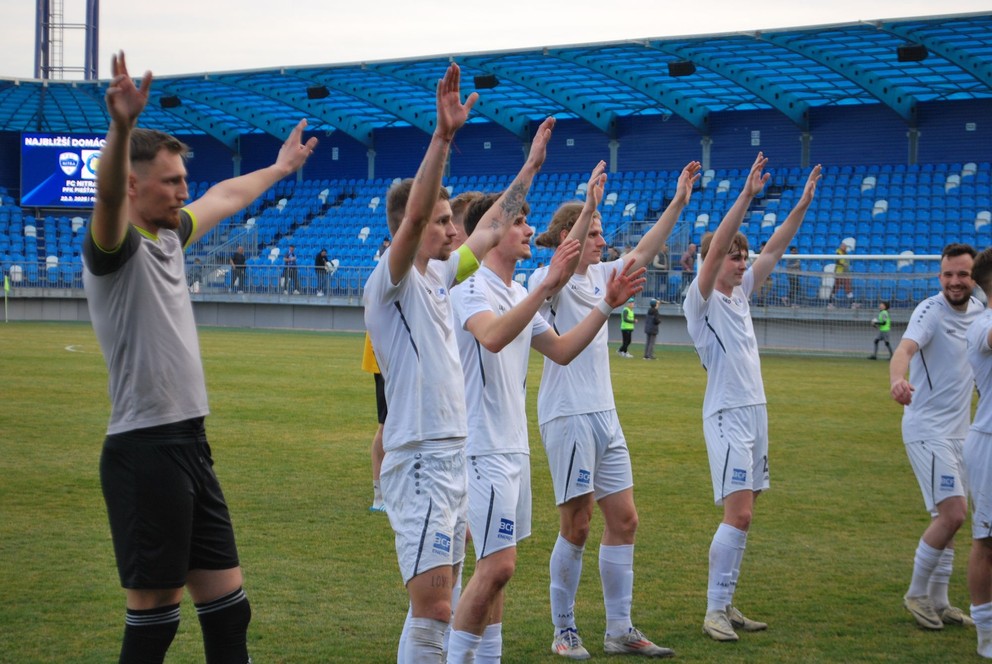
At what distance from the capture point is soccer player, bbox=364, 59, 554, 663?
423 centimetres

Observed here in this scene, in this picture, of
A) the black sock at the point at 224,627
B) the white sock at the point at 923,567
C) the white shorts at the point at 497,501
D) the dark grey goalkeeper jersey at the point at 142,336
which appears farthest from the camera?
the white sock at the point at 923,567

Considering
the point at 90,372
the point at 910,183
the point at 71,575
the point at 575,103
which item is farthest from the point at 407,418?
the point at 575,103

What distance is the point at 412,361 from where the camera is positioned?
4352 mm

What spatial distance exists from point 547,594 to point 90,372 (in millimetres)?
16245

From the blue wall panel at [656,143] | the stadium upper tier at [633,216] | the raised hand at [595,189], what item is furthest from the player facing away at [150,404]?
the blue wall panel at [656,143]

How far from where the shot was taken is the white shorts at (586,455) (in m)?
5.95

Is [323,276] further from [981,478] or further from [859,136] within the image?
[981,478]

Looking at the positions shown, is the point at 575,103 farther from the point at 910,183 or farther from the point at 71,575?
the point at 71,575

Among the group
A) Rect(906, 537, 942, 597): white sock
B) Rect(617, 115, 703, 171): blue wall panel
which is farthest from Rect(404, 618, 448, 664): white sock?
Rect(617, 115, 703, 171): blue wall panel

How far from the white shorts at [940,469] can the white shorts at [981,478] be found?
60cm

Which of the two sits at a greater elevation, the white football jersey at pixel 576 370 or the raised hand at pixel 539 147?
the raised hand at pixel 539 147

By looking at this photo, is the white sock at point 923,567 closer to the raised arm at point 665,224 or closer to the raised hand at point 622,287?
the raised arm at point 665,224

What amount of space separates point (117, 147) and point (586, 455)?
330 cm

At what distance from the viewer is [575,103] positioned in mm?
42750
